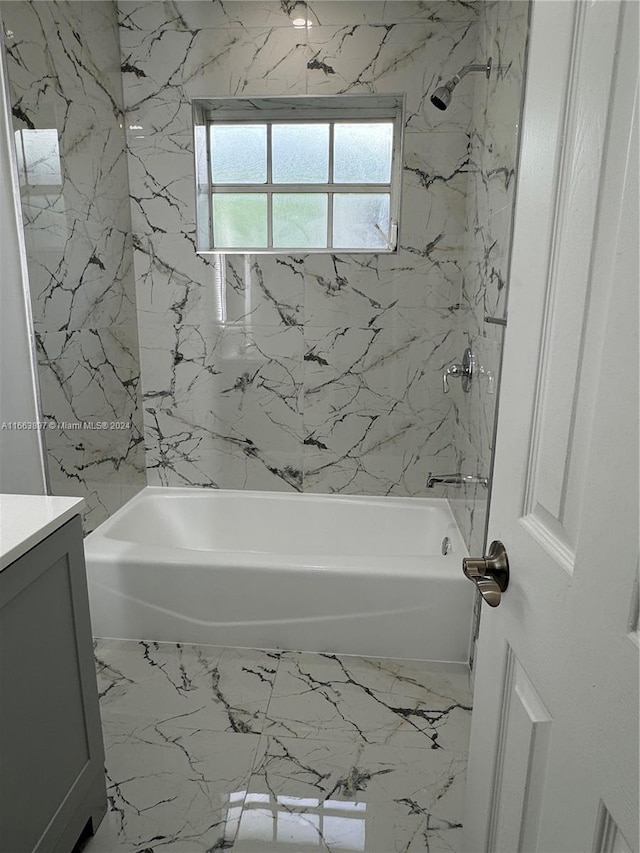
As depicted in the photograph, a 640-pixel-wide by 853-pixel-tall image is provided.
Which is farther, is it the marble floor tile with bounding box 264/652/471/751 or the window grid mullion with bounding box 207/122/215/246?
the window grid mullion with bounding box 207/122/215/246

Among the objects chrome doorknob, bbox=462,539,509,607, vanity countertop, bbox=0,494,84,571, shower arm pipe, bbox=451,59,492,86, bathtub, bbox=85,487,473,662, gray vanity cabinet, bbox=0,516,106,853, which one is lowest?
bathtub, bbox=85,487,473,662

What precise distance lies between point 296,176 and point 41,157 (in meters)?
1.21

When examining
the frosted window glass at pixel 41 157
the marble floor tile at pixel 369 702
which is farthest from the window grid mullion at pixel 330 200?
the marble floor tile at pixel 369 702

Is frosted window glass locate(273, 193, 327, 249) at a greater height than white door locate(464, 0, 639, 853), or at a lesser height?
greater

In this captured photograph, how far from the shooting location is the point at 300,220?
288 centimetres

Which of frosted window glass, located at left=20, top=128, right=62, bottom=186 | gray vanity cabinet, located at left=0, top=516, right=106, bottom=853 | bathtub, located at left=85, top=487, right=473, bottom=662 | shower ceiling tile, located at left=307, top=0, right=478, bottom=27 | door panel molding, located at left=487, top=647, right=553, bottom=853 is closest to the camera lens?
door panel molding, located at left=487, top=647, right=553, bottom=853

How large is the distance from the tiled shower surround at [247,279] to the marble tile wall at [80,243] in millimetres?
11

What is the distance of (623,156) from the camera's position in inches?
20.4

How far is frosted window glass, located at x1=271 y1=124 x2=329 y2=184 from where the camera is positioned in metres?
2.80

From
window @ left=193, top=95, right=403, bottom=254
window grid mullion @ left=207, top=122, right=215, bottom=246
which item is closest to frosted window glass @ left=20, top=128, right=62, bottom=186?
window @ left=193, top=95, right=403, bottom=254

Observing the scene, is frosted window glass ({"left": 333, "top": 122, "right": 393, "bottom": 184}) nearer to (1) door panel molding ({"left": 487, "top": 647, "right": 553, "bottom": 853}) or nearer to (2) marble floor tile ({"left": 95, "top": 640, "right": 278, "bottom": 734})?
(2) marble floor tile ({"left": 95, "top": 640, "right": 278, "bottom": 734})

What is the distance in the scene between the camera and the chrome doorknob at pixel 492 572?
2.62ft

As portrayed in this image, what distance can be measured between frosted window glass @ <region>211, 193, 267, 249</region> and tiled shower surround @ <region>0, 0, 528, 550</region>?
193 mm

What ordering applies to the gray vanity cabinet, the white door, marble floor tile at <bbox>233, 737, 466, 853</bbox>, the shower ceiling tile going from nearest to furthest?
the white door
the gray vanity cabinet
marble floor tile at <bbox>233, 737, 466, 853</bbox>
the shower ceiling tile
